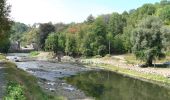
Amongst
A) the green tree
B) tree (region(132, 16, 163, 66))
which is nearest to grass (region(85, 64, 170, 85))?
tree (region(132, 16, 163, 66))

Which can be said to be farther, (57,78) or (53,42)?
(53,42)

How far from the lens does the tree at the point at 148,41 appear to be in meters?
95.5

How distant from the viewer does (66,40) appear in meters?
166

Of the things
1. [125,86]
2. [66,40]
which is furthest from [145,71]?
[66,40]

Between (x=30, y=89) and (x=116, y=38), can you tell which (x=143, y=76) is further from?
(x=116, y=38)

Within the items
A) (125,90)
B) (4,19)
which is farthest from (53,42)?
(125,90)

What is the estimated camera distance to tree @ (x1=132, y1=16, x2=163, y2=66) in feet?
313

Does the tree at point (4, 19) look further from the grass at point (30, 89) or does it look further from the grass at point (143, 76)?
the grass at point (143, 76)

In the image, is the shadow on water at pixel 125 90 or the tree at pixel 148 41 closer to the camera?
the shadow on water at pixel 125 90

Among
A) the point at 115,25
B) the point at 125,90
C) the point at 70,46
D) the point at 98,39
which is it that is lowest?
the point at 125,90

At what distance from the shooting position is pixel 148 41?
96375 mm

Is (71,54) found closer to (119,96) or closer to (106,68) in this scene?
(106,68)

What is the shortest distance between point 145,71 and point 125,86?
20.3 metres

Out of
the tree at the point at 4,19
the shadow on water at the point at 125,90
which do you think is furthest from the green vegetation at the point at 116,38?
the tree at the point at 4,19
